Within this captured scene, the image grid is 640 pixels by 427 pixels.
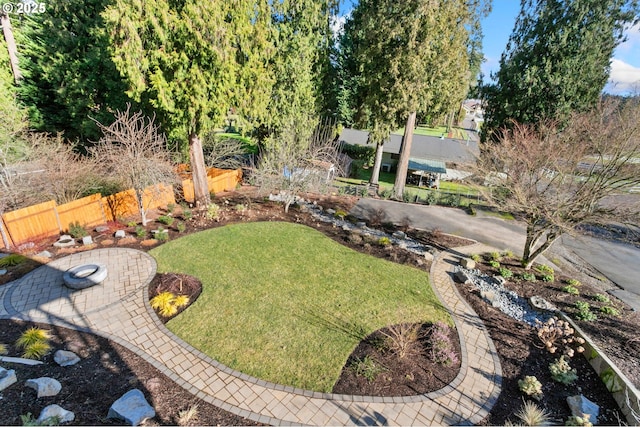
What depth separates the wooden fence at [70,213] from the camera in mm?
10180

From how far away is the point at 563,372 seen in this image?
6.40 metres

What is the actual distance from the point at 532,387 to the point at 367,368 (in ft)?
11.1

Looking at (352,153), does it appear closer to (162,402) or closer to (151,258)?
(151,258)

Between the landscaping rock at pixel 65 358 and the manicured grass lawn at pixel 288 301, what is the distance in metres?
1.83

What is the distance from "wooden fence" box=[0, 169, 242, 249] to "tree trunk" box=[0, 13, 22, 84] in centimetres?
965

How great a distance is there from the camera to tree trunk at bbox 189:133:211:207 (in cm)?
1412

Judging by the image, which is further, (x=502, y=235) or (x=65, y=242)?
(x=502, y=235)

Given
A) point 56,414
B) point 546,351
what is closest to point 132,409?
point 56,414

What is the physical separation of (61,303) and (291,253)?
683 centimetres

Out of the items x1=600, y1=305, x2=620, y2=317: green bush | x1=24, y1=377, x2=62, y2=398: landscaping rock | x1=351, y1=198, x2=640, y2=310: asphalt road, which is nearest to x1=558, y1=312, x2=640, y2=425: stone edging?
x1=600, y1=305, x2=620, y2=317: green bush

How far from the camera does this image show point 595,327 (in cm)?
791

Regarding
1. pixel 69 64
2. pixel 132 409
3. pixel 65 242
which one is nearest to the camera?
pixel 132 409

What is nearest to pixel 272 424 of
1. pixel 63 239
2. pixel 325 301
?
pixel 325 301

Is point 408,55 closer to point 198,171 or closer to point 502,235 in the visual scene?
point 502,235
